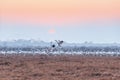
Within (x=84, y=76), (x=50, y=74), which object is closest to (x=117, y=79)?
(x=84, y=76)

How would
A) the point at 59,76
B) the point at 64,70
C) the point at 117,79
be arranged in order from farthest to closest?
the point at 64,70 → the point at 59,76 → the point at 117,79

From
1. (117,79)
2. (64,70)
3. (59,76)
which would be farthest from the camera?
(64,70)

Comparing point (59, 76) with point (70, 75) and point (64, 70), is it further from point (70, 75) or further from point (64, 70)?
point (64, 70)

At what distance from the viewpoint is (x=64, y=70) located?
36.5 meters

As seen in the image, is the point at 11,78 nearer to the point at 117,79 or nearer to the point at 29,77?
the point at 29,77

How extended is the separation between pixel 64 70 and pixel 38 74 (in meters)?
4.27

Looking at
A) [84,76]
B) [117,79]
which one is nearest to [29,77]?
[84,76]

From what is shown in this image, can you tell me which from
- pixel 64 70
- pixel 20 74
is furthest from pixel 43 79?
pixel 64 70

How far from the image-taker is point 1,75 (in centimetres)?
3173

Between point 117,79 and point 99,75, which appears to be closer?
point 117,79

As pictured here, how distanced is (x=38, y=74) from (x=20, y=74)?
4.57 feet

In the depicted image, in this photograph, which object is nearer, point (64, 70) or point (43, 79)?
point (43, 79)

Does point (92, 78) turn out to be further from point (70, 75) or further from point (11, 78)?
point (11, 78)

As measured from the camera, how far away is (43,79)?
29.8 m
